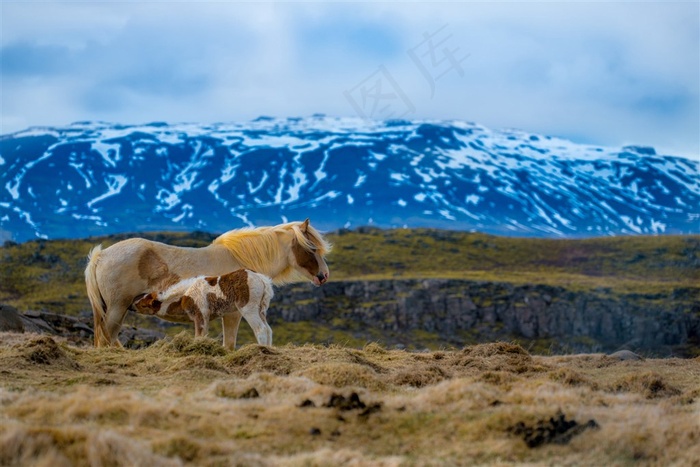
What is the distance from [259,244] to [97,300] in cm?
393

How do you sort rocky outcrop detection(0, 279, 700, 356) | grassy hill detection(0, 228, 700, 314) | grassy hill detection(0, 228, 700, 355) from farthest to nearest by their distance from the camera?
grassy hill detection(0, 228, 700, 314)
rocky outcrop detection(0, 279, 700, 356)
grassy hill detection(0, 228, 700, 355)

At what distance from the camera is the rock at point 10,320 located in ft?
79.6

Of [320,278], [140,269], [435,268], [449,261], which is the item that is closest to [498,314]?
[435,268]

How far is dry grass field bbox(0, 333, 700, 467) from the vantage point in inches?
316

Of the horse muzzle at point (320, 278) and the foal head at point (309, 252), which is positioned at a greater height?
the foal head at point (309, 252)

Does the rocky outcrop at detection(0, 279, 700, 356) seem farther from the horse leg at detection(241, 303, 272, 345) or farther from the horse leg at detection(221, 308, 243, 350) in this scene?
the horse leg at detection(241, 303, 272, 345)

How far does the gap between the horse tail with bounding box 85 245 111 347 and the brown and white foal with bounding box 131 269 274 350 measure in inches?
61.2

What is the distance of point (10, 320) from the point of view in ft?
80.9

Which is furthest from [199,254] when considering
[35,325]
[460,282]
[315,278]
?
[460,282]

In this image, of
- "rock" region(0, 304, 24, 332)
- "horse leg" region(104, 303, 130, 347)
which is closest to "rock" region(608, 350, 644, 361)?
"horse leg" region(104, 303, 130, 347)

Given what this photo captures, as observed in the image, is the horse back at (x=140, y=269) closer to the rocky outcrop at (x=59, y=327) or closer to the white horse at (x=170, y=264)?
the white horse at (x=170, y=264)

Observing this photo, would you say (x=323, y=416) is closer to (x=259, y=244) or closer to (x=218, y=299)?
(x=218, y=299)

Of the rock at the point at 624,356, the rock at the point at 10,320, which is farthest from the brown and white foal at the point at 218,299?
the rock at the point at 10,320

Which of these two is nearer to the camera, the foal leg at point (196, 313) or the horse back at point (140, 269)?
the foal leg at point (196, 313)
